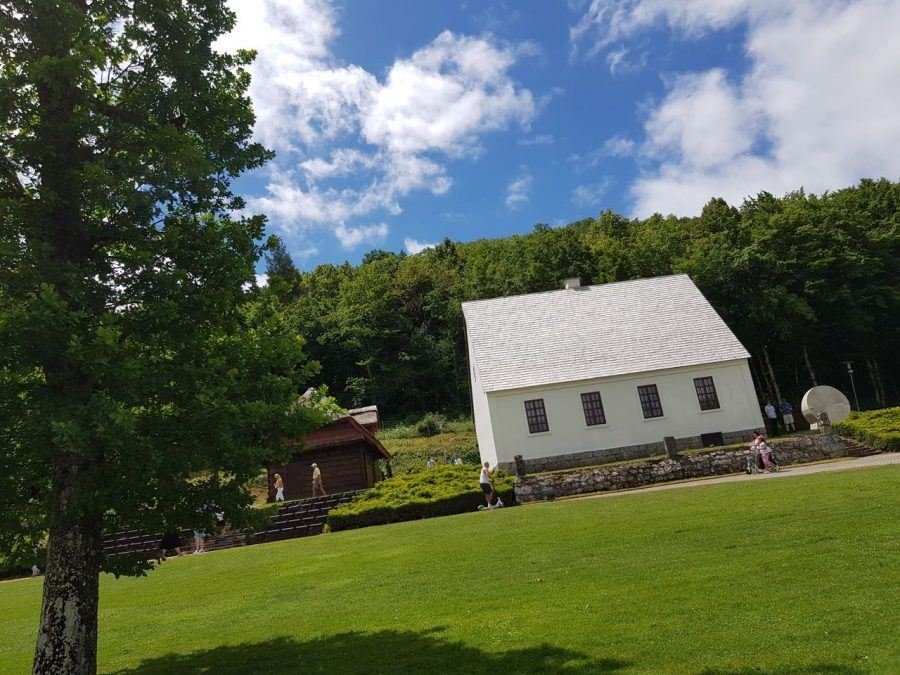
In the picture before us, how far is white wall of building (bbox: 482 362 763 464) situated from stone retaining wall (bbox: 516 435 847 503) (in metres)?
5.40

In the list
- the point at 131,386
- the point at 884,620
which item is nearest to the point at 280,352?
the point at 131,386

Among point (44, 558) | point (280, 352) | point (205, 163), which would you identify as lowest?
point (44, 558)

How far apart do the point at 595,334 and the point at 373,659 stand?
90.3 ft

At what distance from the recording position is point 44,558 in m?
7.61

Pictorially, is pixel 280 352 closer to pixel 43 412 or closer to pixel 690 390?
pixel 43 412

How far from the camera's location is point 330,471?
1132 inches

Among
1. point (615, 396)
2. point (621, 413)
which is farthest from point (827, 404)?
point (615, 396)

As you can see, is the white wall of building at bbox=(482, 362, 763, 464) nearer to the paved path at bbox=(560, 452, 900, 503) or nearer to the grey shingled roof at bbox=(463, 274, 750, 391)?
the grey shingled roof at bbox=(463, 274, 750, 391)

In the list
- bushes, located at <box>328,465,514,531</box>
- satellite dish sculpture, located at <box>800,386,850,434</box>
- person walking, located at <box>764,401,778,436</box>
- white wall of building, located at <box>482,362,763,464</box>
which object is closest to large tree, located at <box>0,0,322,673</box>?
bushes, located at <box>328,465,514,531</box>

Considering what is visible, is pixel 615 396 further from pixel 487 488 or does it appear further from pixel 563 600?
pixel 563 600

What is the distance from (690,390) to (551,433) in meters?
7.71

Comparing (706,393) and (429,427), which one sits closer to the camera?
(706,393)

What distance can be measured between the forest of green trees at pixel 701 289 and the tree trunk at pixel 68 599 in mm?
34620

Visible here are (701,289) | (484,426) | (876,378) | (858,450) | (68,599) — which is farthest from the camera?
(701,289)
